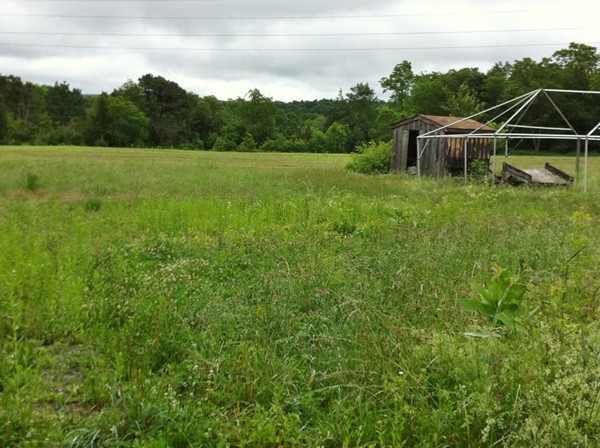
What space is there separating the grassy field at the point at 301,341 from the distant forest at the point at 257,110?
49.2 meters

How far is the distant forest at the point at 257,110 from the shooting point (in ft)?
208

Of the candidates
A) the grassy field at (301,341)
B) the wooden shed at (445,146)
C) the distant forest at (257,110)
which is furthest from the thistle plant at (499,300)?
the distant forest at (257,110)

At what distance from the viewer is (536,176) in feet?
65.1

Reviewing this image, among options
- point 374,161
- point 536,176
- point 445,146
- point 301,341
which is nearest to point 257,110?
point 374,161

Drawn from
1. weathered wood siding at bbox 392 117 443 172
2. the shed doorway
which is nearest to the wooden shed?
weathered wood siding at bbox 392 117 443 172

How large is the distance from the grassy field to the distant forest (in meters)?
49.2

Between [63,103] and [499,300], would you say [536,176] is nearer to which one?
[499,300]

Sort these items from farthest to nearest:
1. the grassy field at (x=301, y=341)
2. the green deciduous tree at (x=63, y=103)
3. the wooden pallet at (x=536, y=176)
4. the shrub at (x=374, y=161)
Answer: the green deciduous tree at (x=63, y=103) < the shrub at (x=374, y=161) < the wooden pallet at (x=536, y=176) < the grassy field at (x=301, y=341)

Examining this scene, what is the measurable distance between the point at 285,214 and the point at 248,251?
10.3 feet

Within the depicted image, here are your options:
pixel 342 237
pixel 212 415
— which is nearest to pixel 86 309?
pixel 212 415

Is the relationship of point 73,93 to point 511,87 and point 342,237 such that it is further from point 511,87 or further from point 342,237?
point 342,237

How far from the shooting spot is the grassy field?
116 inches

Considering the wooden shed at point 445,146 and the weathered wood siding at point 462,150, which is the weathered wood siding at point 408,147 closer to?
the wooden shed at point 445,146

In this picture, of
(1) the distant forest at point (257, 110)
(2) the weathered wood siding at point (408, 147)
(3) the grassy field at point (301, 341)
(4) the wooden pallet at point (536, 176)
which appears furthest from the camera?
(1) the distant forest at point (257, 110)
